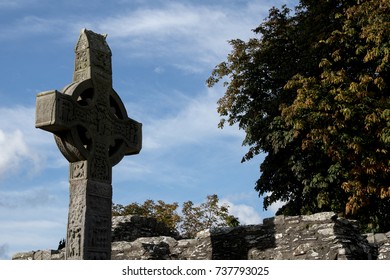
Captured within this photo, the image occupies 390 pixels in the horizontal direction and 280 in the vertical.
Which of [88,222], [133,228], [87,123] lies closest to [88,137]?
[87,123]

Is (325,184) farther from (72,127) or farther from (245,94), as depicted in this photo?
(72,127)

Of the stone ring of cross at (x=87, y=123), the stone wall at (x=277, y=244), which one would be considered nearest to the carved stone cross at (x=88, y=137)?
the stone ring of cross at (x=87, y=123)

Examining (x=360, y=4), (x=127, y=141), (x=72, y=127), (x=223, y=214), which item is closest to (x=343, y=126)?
(x=360, y=4)

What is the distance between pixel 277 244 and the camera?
10.7 meters

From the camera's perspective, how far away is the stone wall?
10375 millimetres

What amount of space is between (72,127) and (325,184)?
1094 cm

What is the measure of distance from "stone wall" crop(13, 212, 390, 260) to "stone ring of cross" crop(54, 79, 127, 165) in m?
2.78

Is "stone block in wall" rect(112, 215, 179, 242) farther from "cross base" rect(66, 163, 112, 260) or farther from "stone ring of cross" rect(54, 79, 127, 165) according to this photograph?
"cross base" rect(66, 163, 112, 260)

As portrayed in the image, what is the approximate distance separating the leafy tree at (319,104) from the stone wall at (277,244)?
17.5 ft

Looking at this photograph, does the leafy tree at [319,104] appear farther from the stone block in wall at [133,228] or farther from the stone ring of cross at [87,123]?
the stone ring of cross at [87,123]

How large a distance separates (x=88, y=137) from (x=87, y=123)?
204 millimetres

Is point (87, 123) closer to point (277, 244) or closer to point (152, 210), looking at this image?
point (277, 244)

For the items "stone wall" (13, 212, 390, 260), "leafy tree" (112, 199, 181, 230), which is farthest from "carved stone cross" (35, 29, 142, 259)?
"leafy tree" (112, 199, 181, 230)
